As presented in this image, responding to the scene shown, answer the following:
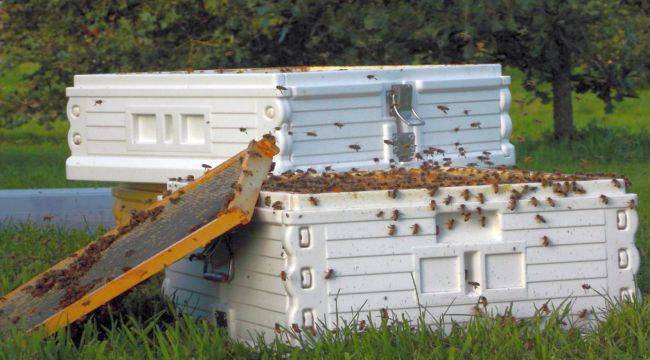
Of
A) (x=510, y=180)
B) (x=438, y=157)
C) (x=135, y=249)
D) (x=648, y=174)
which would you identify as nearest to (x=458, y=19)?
(x=648, y=174)

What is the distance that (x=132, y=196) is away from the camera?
853cm

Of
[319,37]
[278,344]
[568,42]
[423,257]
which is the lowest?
[278,344]

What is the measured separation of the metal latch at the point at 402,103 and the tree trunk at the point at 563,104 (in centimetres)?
769

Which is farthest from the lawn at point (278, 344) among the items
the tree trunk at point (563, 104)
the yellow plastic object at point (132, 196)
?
the tree trunk at point (563, 104)

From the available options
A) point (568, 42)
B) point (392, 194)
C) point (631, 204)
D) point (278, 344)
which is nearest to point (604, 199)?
point (631, 204)

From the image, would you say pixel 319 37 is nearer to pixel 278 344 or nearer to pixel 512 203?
pixel 512 203

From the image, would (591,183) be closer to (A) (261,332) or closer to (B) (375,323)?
→ (B) (375,323)

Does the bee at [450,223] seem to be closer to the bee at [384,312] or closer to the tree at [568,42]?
the bee at [384,312]

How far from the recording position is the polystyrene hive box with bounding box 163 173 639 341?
5.49m

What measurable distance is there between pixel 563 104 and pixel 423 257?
1018cm

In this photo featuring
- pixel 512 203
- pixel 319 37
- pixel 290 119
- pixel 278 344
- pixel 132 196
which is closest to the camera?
pixel 278 344

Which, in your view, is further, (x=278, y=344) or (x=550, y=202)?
(x=550, y=202)

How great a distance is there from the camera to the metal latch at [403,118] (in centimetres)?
768

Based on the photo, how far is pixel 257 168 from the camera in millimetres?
5719
